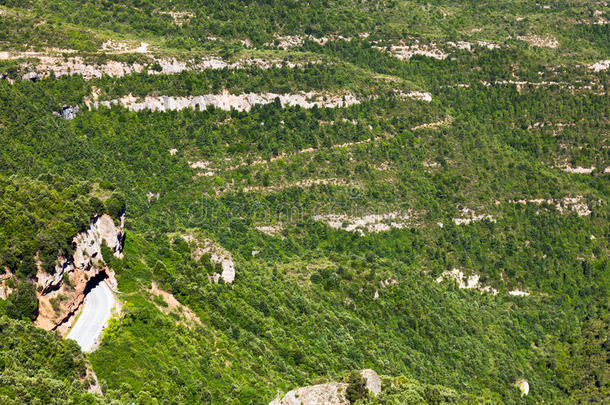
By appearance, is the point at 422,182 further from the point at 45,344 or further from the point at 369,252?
the point at 45,344

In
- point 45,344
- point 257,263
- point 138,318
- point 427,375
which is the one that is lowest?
point 427,375

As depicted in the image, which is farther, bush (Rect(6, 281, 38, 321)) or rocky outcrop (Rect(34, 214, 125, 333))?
rocky outcrop (Rect(34, 214, 125, 333))

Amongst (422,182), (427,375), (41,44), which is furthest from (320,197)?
(41,44)

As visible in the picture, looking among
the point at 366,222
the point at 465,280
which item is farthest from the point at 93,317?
the point at 465,280

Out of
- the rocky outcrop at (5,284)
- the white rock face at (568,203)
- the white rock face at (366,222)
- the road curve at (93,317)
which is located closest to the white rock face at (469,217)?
the white rock face at (568,203)

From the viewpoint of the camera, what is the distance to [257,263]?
137 meters

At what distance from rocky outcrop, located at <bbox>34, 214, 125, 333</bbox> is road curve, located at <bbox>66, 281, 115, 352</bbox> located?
894 mm

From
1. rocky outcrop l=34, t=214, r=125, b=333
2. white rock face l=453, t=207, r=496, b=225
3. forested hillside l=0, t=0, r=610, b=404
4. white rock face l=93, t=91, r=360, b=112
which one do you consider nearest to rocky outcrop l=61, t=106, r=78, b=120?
forested hillside l=0, t=0, r=610, b=404

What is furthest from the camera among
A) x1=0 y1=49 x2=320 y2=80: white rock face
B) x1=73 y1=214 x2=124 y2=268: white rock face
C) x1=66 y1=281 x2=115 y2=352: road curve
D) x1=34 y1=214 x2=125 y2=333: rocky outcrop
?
x1=0 y1=49 x2=320 y2=80: white rock face

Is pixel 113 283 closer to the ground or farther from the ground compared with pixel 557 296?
farther from the ground

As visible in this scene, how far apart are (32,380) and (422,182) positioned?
134 metres

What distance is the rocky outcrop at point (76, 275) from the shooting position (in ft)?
240

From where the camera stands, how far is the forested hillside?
8181 cm

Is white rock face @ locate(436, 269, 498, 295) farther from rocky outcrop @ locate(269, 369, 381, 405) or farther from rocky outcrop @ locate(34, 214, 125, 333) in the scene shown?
rocky outcrop @ locate(34, 214, 125, 333)
